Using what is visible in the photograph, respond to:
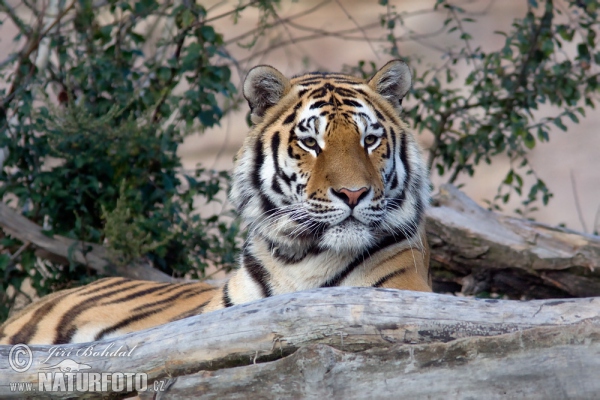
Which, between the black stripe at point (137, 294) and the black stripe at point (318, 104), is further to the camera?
the black stripe at point (137, 294)

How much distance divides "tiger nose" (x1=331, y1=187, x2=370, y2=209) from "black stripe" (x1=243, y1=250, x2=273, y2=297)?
1.57ft

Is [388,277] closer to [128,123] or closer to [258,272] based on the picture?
[258,272]

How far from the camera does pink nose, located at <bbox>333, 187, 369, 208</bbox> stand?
8.79ft

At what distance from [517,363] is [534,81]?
3.57 metres

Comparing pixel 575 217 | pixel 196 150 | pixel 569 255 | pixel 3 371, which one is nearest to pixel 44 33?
pixel 3 371

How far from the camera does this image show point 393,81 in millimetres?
3178

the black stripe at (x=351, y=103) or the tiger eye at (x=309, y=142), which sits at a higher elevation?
the black stripe at (x=351, y=103)

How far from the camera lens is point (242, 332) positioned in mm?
2121

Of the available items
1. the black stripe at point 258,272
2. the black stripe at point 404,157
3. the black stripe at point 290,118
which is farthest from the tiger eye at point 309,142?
the black stripe at point 258,272

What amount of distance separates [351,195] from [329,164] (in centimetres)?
17

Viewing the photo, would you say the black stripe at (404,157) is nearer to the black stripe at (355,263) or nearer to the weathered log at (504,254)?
the black stripe at (355,263)

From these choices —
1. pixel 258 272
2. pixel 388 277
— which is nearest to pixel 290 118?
pixel 258 272

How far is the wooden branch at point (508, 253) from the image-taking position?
13.0 feet

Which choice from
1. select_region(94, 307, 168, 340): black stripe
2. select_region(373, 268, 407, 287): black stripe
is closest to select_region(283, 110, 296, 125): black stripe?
select_region(373, 268, 407, 287): black stripe
